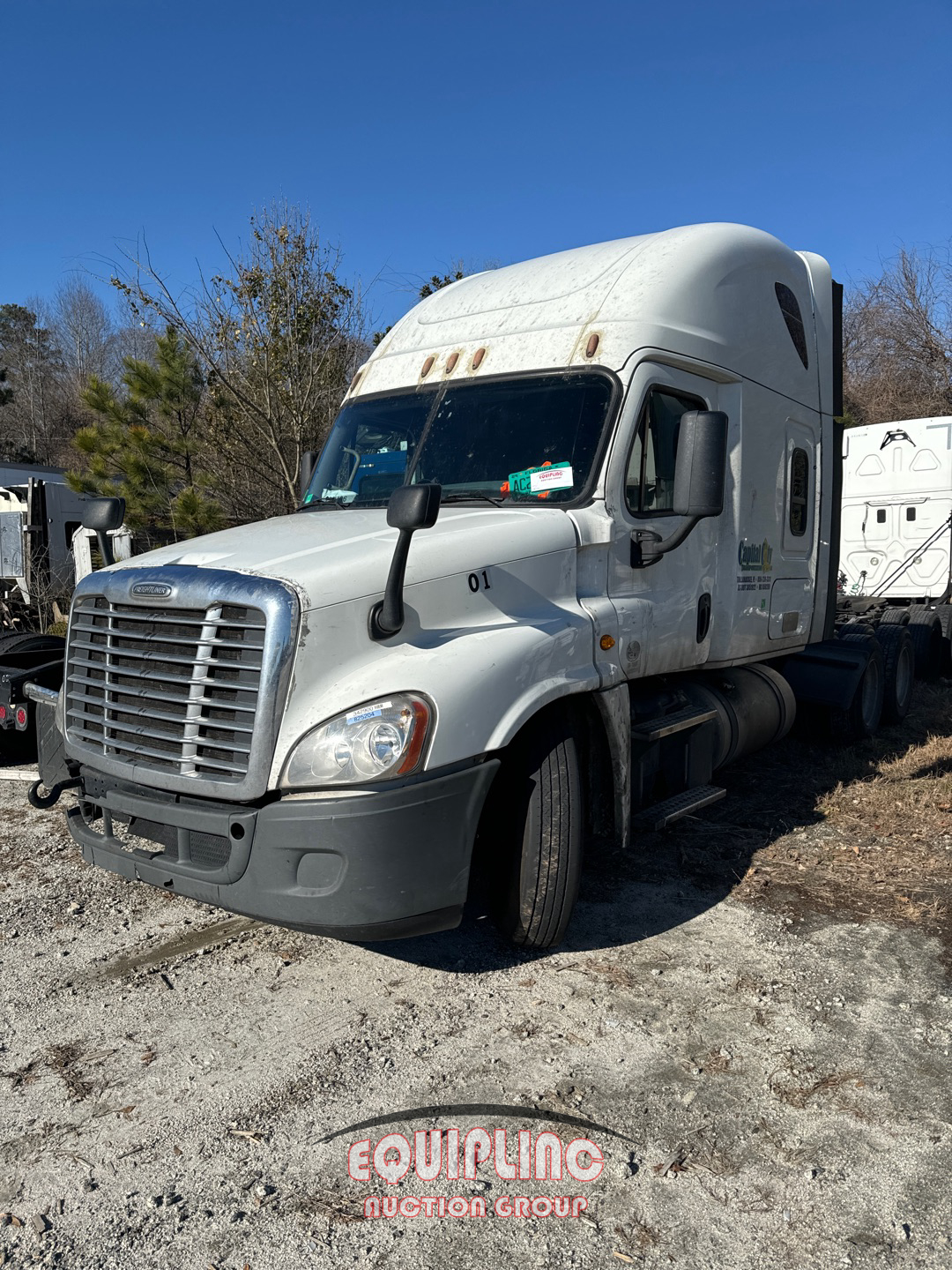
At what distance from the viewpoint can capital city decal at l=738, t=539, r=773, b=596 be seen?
230 inches

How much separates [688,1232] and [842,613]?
9.02m

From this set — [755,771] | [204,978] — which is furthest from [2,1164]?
[755,771]

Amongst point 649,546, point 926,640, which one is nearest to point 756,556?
point 649,546

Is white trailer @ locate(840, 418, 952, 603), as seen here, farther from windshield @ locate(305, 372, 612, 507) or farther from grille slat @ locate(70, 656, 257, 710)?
grille slat @ locate(70, 656, 257, 710)

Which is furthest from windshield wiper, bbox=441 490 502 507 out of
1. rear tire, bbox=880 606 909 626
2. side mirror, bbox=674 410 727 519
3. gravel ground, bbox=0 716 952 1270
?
rear tire, bbox=880 606 909 626

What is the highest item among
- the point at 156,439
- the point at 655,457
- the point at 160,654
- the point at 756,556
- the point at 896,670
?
the point at 156,439

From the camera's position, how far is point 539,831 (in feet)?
12.9

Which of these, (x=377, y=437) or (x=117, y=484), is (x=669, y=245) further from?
(x=117, y=484)

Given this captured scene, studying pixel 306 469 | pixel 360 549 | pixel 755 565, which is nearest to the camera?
pixel 360 549

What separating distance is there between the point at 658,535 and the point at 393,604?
1825 millimetres

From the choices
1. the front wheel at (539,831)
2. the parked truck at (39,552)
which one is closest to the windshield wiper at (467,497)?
the front wheel at (539,831)

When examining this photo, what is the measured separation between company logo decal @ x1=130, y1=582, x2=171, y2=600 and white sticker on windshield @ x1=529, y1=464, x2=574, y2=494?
1.80 metres

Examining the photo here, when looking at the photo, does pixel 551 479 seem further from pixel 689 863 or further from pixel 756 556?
pixel 689 863

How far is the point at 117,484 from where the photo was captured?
12.8 meters
